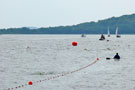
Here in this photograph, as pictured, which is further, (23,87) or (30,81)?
(30,81)

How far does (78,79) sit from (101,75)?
4.57 m

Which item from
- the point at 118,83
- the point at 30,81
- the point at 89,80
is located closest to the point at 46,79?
the point at 30,81

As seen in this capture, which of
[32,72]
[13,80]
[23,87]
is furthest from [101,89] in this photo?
[32,72]

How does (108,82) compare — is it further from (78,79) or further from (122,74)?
(122,74)

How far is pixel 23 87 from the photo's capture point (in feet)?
137

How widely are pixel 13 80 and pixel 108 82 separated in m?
12.2

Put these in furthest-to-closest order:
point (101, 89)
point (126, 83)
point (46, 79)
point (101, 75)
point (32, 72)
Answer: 1. point (32, 72)
2. point (101, 75)
3. point (46, 79)
4. point (126, 83)
5. point (101, 89)

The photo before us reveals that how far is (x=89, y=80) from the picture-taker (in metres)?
45.8

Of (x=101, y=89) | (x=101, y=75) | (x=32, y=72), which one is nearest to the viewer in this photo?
(x=101, y=89)

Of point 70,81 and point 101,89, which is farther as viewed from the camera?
point 70,81

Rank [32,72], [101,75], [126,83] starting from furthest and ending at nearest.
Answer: [32,72], [101,75], [126,83]

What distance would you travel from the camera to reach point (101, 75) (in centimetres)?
5006

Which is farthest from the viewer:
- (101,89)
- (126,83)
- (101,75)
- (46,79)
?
(101,75)

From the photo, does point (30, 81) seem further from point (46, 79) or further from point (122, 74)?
point (122, 74)
